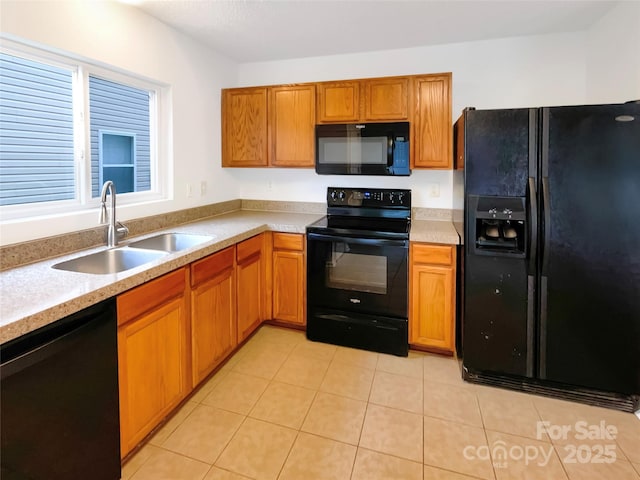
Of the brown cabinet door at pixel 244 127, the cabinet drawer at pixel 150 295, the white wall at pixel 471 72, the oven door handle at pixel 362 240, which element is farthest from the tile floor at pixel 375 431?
the brown cabinet door at pixel 244 127

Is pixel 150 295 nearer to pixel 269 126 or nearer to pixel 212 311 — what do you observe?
pixel 212 311

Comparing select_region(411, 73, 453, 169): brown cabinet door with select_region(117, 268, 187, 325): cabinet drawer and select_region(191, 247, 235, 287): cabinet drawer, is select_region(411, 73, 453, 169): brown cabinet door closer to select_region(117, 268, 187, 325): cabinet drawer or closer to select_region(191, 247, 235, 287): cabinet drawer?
select_region(191, 247, 235, 287): cabinet drawer

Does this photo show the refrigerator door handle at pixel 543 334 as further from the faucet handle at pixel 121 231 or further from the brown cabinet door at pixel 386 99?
the faucet handle at pixel 121 231

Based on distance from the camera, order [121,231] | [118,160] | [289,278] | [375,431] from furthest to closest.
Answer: [289,278], [118,160], [121,231], [375,431]

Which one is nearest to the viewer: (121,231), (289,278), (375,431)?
(375,431)

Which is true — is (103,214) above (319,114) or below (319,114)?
below

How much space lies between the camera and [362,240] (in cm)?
266

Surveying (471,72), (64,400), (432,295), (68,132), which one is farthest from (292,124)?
(64,400)

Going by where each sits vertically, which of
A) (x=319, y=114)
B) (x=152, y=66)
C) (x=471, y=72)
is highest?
(x=471, y=72)

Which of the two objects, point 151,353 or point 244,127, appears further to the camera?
point 244,127

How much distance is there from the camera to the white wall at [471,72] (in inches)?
111

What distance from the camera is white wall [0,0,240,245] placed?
1807mm

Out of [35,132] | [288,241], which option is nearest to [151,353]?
[35,132]

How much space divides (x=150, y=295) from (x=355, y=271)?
1453 mm
